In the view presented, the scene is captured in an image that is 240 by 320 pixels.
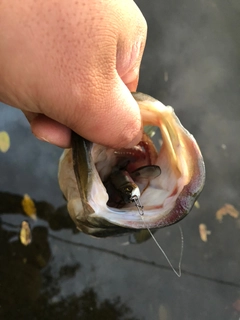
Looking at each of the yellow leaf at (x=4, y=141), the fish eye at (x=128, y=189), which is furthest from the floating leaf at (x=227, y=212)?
the yellow leaf at (x=4, y=141)

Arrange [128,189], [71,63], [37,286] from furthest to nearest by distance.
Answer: [37,286]
[128,189]
[71,63]

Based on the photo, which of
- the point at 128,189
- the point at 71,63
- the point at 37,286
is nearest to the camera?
the point at 71,63

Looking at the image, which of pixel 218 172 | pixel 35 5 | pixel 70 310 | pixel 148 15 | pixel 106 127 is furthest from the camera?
pixel 148 15

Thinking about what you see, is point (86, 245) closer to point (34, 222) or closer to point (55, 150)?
point (34, 222)

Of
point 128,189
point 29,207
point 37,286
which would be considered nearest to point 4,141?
point 29,207

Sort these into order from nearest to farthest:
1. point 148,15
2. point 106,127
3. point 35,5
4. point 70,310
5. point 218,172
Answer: point 35,5 → point 106,127 → point 70,310 → point 218,172 → point 148,15

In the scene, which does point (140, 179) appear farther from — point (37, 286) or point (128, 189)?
point (37, 286)

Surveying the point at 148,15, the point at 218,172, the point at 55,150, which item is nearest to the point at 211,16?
the point at 148,15
